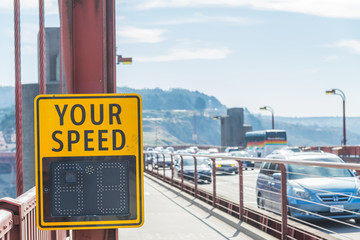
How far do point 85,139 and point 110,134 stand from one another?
0.15 m

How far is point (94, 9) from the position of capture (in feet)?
13.4

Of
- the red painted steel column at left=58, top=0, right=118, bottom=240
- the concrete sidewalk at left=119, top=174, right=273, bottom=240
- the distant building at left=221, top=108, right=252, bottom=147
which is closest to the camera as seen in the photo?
the red painted steel column at left=58, top=0, right=118, bottom=240

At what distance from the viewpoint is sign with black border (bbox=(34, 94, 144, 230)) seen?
3.22m

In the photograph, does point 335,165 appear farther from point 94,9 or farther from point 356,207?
point 356,207

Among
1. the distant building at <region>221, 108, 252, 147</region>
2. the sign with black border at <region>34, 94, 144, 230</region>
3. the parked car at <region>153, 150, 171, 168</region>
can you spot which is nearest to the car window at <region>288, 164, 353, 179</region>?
the sign with black border at <region>34, 94, 144, 230</region>

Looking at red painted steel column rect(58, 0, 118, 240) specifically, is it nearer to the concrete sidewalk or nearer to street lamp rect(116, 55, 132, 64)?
the concrete sidewalk

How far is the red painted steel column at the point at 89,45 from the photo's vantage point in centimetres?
407

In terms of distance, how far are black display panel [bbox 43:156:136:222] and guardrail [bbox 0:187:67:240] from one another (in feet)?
1.44

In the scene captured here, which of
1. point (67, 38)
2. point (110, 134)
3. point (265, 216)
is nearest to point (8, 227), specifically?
point (110, 134)

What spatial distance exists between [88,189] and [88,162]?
0.51 feet

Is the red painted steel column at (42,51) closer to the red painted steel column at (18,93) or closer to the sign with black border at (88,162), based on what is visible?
the red painted steel column at (18,93)

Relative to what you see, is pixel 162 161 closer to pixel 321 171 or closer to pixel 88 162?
pixel 321 171

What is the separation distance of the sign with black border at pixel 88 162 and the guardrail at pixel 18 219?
47 cm

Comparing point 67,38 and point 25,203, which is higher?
point 67,38
